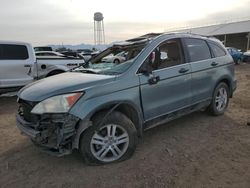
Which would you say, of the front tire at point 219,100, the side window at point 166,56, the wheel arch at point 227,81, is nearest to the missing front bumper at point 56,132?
the side window at point 166,56

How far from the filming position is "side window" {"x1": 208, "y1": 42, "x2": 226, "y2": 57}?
5.79 meters

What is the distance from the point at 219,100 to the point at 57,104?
3742 millimetres

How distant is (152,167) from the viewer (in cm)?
383

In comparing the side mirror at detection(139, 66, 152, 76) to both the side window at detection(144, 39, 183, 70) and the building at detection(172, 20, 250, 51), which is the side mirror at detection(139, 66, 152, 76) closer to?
the side window at detection(144, 39, 183, 70)

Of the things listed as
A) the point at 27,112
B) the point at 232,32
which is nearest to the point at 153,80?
the point at 27,112

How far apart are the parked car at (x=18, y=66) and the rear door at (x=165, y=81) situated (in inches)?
204

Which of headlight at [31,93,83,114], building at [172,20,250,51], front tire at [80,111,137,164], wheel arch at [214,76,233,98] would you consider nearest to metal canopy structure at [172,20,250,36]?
building at [172,20,250,51]

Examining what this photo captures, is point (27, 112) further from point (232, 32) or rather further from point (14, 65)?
point (232, 32)

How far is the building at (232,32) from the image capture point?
1662 inches

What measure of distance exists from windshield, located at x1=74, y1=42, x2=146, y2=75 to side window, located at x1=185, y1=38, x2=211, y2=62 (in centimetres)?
105

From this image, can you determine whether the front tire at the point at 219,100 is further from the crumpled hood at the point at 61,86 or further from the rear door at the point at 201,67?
the crumpled hood at the point at 61,86

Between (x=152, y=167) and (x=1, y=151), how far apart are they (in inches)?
98.3

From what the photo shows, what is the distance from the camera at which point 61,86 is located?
12.4ft

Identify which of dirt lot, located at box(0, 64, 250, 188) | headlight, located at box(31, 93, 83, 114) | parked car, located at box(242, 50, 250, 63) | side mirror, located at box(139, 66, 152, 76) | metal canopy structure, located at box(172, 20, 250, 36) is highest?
metal canopy structure, located at box(172, 20, 250, 36)
